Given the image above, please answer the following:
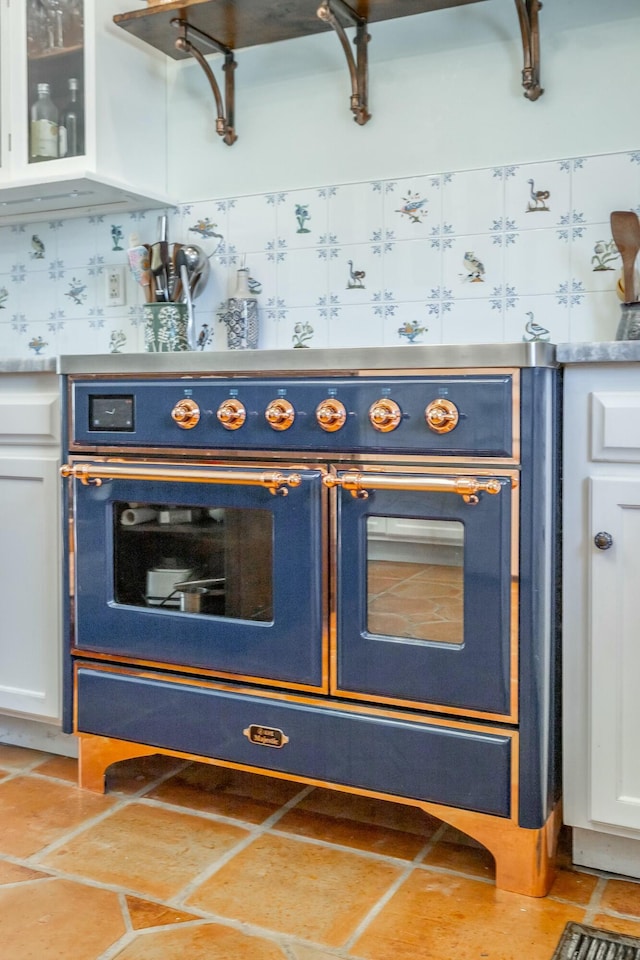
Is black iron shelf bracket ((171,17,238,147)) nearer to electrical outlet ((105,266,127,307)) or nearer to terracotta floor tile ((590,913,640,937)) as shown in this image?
electrical outlet ((105,266,127,307))

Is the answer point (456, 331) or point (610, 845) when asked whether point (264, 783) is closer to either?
point (610, 845)

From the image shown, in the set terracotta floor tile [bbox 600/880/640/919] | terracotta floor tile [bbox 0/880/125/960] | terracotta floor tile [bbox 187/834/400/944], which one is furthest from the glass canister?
terracotta floor tile [bbox 600/880/640/919]

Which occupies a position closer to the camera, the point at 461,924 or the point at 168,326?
the point at 461,924

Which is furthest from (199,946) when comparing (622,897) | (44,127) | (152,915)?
(44,127)

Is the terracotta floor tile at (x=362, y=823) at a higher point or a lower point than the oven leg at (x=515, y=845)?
lower

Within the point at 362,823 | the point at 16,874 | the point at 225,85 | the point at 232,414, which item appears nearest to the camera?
the point at 16,874

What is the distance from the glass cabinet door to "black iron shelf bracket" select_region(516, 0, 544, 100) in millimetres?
1030

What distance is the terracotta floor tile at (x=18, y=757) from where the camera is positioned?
210cm

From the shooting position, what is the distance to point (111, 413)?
6.05ft

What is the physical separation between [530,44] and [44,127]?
116 cm

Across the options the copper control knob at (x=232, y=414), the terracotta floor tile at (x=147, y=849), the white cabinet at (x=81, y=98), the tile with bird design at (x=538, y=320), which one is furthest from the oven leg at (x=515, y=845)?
the white cabinet at (x=81, y=98)

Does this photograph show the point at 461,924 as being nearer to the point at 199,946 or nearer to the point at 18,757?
the point at 199,946

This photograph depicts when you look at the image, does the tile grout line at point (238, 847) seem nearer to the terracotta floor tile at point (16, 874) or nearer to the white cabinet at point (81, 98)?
the terracotta floor tile at point (16, 874)

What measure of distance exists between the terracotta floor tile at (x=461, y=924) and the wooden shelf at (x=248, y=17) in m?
1.81
